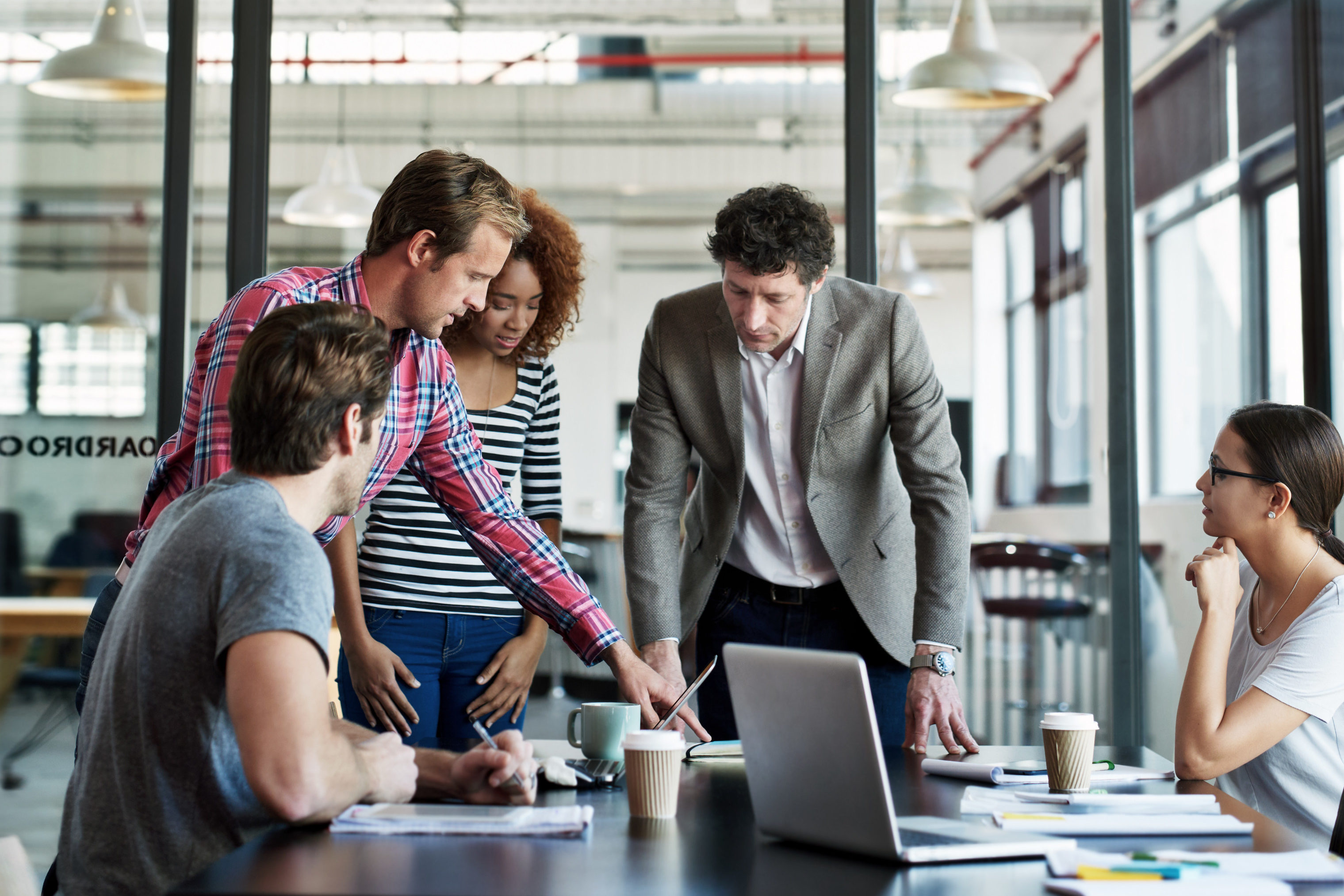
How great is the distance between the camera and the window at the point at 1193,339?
4820 millimetres

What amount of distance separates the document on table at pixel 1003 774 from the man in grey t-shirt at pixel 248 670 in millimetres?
525

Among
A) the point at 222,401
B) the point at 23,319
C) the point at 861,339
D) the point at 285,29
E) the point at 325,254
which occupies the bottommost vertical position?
the point at 222,401

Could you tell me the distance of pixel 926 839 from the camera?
110 cm

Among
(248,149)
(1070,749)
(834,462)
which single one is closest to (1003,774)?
(1070,749)

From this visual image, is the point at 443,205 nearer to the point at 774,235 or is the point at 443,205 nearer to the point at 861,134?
the point at 774,235

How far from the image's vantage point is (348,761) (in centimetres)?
117

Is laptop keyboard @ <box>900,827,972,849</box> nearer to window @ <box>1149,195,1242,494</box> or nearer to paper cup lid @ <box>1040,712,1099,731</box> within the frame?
paper cup lid @ <box>1040,712,1099,731</box>

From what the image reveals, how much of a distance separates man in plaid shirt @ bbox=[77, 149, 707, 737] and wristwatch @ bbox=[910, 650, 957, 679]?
1.32 feet

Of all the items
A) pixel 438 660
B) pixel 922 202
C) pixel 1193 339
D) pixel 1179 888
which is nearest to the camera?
pixel 1179 888

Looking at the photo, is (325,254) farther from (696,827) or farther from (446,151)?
(696,827)

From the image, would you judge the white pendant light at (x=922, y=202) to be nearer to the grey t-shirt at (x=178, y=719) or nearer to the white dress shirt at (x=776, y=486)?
the white dress shirt at (x=776, y=486)

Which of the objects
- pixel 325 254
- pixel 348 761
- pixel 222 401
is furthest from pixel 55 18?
pixel 325 254

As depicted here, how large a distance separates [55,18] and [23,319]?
31.3 inches

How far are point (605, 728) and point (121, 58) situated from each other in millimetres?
2454
